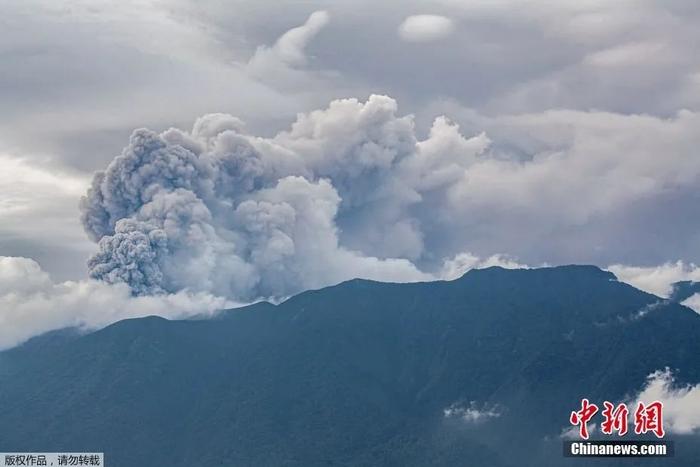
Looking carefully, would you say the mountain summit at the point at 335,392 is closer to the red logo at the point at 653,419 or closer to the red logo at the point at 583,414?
the red logo at the point at 583,414

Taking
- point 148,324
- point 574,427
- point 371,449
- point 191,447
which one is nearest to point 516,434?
point 574,427

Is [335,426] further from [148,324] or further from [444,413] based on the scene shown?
[148,324]

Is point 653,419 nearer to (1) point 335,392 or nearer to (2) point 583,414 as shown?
(2) point 583,414

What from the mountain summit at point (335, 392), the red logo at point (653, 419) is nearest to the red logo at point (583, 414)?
the mountain summit at point (335, 392)

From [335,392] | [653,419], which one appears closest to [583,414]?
[335,392]

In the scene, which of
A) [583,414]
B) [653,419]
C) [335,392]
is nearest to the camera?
[653,419]

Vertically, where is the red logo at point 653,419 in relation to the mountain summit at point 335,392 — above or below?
below

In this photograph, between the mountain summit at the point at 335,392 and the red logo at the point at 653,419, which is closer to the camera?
the red logo at the point at 653,419

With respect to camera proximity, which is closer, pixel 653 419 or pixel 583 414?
pixel 653 419

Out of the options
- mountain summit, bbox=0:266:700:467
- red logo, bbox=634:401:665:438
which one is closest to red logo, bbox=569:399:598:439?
mountain summit, bbox=0:266:700:467

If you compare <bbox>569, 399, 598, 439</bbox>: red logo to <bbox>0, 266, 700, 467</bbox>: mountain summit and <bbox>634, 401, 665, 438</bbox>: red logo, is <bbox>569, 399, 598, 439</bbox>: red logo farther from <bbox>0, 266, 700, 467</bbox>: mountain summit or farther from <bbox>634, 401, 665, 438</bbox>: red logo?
<bbox>634, 401, 665, 438</bbox>: red logo
